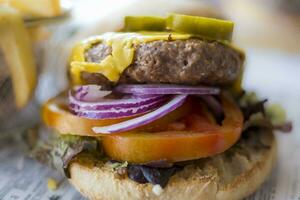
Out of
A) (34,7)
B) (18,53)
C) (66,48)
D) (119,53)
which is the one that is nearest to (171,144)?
(119,53)

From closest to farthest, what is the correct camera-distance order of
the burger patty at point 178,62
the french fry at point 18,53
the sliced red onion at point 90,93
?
the burger patty at point 178,62 < the sliced red onion at point 90,93 < the french fry at point 18,53

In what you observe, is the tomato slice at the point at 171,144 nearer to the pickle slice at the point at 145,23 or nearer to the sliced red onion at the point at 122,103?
the sliced red onion at the point at 122,103

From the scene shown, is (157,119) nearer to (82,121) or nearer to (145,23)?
(82,121)

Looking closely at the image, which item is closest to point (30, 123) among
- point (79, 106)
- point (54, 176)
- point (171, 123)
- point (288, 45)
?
point (54, 176)

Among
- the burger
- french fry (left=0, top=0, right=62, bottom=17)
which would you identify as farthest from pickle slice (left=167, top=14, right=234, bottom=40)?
french fry (left=0, top=0, right=62, bottom=17)

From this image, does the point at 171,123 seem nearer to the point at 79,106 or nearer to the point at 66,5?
the point at 79,106

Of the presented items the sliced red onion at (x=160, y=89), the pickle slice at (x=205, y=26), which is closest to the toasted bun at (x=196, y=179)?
the sliced red onion at (x=160, y=89)
